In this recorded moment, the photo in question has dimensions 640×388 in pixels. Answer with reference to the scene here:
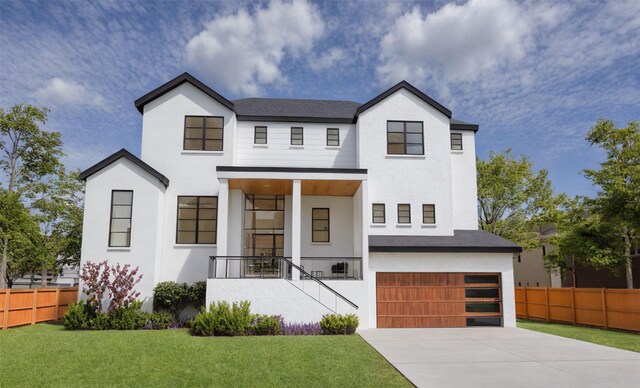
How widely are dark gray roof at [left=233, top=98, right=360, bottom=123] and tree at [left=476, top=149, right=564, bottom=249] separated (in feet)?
48.7

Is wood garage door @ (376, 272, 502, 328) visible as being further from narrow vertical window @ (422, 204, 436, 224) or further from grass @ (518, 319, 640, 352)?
narrow vertical window @ (422, 204, 436, 224)

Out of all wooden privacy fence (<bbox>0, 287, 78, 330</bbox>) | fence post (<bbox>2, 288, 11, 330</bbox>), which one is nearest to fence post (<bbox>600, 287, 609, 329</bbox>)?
wooden privacy fence (<bbox>0, 287, 78, 330</bbox>)

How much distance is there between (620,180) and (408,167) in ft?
33.3

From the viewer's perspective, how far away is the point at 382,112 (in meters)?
19.8

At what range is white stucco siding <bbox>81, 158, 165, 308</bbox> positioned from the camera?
16.9m

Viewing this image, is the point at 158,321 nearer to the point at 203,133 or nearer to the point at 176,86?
the point at 203,133

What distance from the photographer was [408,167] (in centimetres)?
1942

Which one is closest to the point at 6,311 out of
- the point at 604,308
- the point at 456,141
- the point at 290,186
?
the point at 290,186

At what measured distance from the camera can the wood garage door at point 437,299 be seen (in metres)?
17.6

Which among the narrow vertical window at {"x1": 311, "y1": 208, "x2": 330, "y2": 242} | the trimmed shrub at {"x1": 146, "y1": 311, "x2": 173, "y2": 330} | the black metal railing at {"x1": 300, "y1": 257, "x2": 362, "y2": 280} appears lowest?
the trimmed shrub at {"x1": 146, "y1": 311, "x2": 173, "y2": 330}

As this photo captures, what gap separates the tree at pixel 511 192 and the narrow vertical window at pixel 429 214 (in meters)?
16.2

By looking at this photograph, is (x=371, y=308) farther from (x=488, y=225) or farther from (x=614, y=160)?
(x=488, y=225)

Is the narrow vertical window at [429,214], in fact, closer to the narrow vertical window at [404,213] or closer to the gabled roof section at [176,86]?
the narrow vertical window at [404,213]

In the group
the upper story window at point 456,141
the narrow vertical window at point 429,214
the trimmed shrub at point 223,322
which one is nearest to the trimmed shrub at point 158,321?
the trimmed shrub at point 223,322
